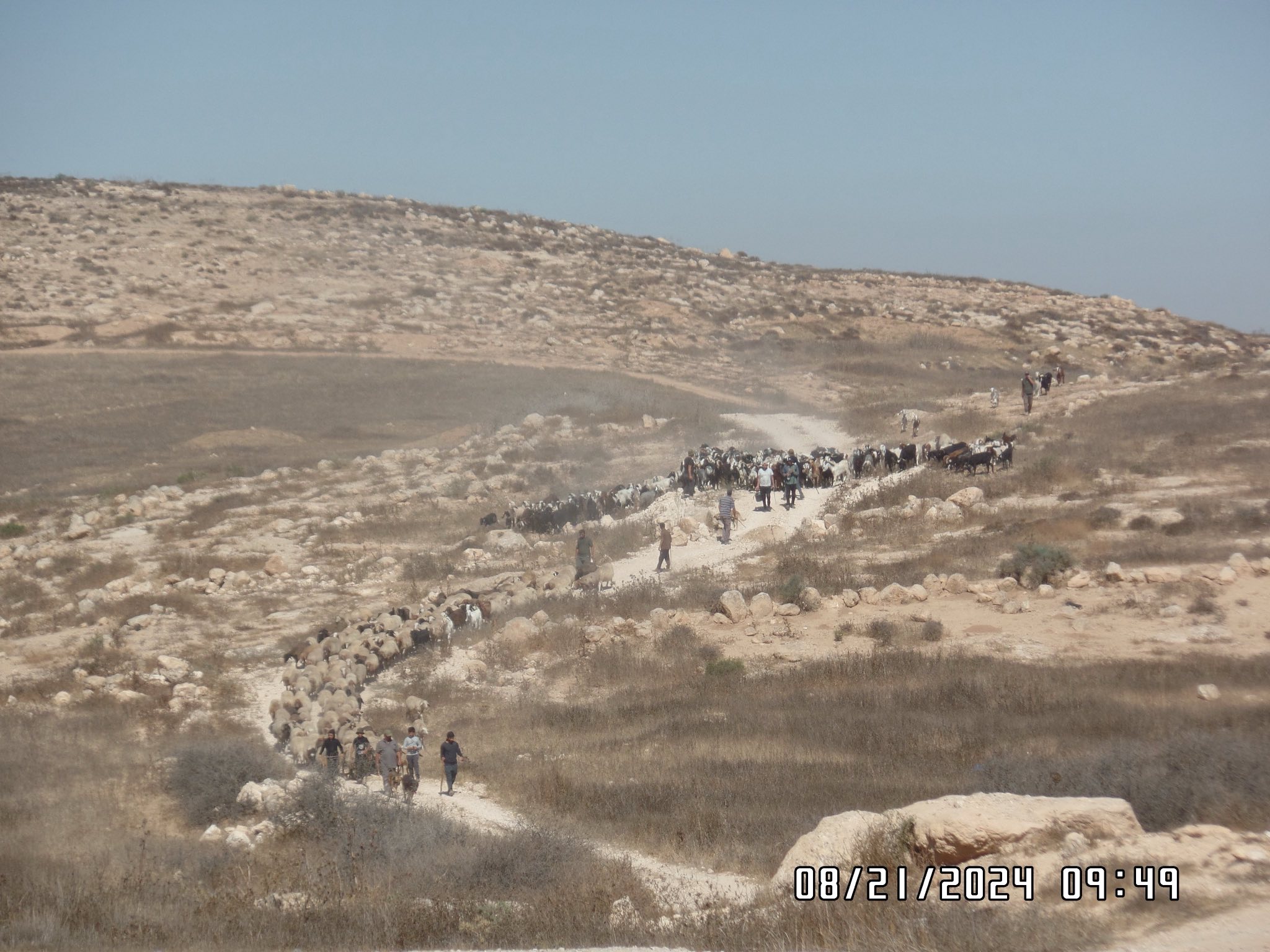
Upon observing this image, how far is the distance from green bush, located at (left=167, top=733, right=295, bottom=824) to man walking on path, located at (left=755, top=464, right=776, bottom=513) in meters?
13.5

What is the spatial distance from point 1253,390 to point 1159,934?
29.5 m

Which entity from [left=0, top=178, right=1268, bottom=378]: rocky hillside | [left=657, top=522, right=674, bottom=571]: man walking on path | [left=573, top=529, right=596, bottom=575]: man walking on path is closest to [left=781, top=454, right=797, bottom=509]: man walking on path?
[left=657, top=522, right=674, bottom=571]: man walking on path

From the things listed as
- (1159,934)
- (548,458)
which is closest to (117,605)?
(548,458)

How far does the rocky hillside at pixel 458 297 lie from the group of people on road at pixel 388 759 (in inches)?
1518

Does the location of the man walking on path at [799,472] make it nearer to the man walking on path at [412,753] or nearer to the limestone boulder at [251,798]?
the man walking on path at [412,753]

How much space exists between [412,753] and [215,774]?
85.8 inches

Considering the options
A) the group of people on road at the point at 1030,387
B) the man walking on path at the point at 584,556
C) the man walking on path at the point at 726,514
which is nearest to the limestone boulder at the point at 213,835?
the man walking on path at the point at 584,556

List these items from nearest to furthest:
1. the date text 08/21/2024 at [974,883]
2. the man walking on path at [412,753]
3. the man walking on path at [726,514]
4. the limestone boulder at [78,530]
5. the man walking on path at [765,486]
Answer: the date text 08/21/2024 at [974,883]
the man walking on path at [412,753]
the man walking on path at [726,514]
the man walking on path at [765,486]
the limestone boulder at [78,530]

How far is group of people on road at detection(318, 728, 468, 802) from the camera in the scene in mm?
12156

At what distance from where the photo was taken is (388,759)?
12461mm

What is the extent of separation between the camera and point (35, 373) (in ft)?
152

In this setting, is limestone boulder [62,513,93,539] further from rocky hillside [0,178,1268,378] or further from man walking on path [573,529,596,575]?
rocky hillside [0,178,1268,378]

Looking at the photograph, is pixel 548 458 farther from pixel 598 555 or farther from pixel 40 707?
pixel 40 707

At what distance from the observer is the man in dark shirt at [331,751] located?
13039 millimetres
